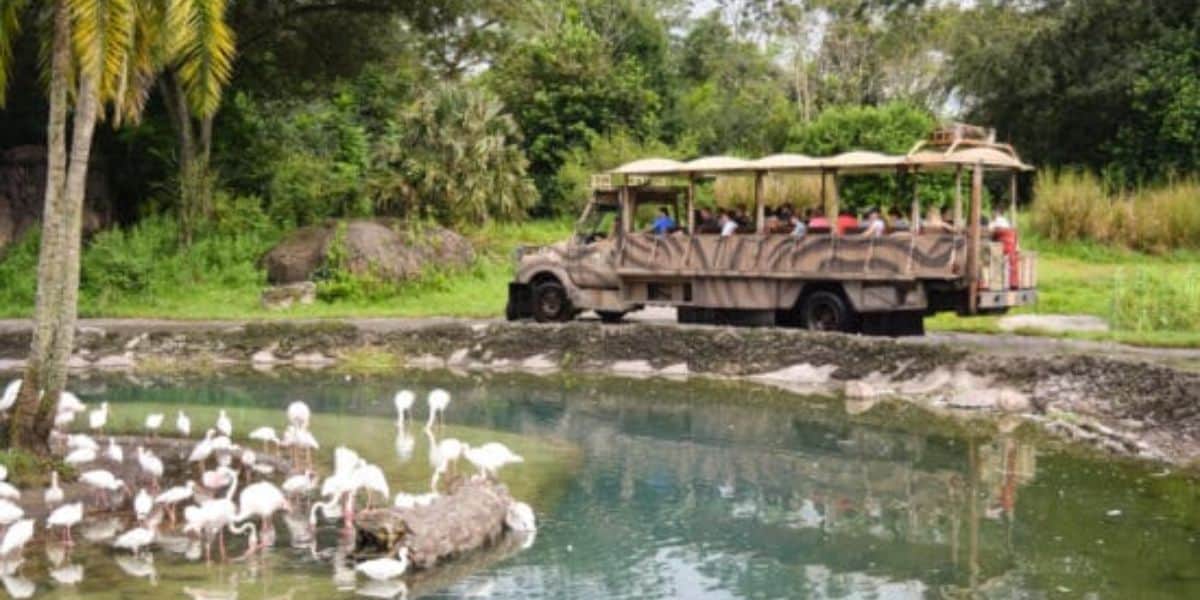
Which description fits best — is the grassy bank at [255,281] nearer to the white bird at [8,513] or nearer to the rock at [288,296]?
the rock at [288,296]

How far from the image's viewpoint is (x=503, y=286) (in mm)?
29078

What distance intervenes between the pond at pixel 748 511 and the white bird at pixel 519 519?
0.17 metres

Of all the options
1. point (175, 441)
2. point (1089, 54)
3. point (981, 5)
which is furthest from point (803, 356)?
point (981, 5)

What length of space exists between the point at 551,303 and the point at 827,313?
16.0 feet

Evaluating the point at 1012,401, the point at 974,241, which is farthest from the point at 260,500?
the point at 974,241

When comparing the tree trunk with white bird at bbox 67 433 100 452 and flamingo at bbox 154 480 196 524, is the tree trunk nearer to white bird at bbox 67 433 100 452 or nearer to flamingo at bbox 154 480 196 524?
white bird at bbox 67 433 100 452

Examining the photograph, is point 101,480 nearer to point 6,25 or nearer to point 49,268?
point 49,268

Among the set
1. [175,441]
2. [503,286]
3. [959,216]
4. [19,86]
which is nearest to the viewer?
[175,441]

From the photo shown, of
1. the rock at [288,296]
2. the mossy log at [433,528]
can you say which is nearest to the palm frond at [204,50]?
the mossy log at [433,528]

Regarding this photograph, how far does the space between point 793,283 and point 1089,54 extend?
17664 mm

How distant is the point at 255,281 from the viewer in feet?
93.2

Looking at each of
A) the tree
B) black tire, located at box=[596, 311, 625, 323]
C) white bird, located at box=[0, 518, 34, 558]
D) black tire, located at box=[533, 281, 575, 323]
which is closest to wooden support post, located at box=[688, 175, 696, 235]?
black tire, located at box=[596, 311, 625, 323]

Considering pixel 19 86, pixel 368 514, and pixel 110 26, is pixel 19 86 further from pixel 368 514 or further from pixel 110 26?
pixel 368 514

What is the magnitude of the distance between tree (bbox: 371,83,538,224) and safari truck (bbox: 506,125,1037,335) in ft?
25.7
